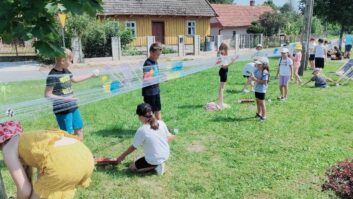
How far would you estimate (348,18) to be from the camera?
91.2 feet

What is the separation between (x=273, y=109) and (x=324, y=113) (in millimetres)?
1218

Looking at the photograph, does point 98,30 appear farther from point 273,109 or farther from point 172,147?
point 172,147

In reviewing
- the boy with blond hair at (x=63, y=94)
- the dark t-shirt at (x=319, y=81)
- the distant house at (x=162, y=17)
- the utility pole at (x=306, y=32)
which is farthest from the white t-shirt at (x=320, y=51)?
the distant house at (x=162, y=17)

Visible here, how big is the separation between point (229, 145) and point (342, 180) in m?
3.08

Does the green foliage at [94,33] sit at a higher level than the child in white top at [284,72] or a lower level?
higher

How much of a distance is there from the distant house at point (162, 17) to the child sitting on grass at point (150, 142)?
81.3 ft

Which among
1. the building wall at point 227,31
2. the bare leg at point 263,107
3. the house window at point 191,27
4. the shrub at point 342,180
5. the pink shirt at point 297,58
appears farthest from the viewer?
the building wall at point 227,31

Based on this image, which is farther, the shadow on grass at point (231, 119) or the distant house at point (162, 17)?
the distant house at point (162, 17)

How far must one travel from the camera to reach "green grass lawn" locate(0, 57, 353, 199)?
5.20 m

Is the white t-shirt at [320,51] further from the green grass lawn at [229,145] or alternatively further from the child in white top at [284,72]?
the child in white top at [284,72]

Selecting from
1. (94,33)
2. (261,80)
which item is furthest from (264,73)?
(94,33)

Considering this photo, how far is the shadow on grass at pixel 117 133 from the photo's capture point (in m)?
7.61

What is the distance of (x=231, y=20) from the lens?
→ 160ft

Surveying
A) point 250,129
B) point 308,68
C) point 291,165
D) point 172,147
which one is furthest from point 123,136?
point 308,68
